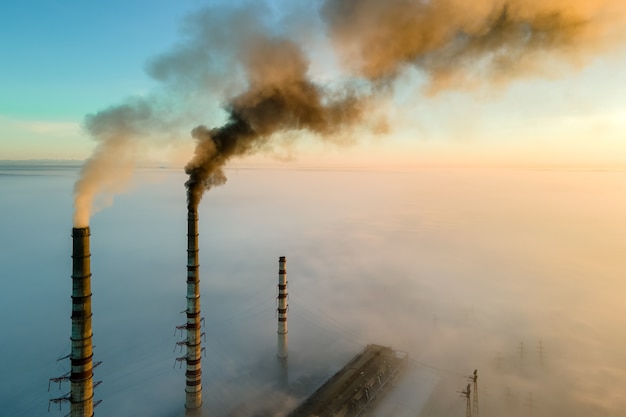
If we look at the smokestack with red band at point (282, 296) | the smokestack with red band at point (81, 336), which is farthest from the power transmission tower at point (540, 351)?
the smokestack with red band at point (81, 336)

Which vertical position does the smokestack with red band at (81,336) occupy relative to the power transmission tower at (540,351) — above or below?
above

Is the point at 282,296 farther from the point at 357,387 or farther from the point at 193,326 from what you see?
the point at 193,326

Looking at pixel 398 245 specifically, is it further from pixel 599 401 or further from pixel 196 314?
pixel 196 314

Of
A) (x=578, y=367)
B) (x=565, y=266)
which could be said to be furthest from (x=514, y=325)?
(x=565, y=266)

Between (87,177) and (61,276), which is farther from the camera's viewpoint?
(61,276)

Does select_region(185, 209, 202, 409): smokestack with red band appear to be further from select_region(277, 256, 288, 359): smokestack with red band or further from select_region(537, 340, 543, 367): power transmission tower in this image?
select_region(537, 340, 543, 367): power transmission tower

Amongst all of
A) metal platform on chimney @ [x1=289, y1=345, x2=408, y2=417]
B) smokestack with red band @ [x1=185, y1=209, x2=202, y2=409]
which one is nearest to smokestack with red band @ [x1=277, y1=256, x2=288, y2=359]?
metal platform on chimney @ [x1=289, y1=345, x2=408, y2=417]

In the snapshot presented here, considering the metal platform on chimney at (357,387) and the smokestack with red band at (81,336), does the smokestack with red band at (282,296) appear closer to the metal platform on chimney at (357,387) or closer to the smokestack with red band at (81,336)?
the metal platform on chimney at (357,387)
